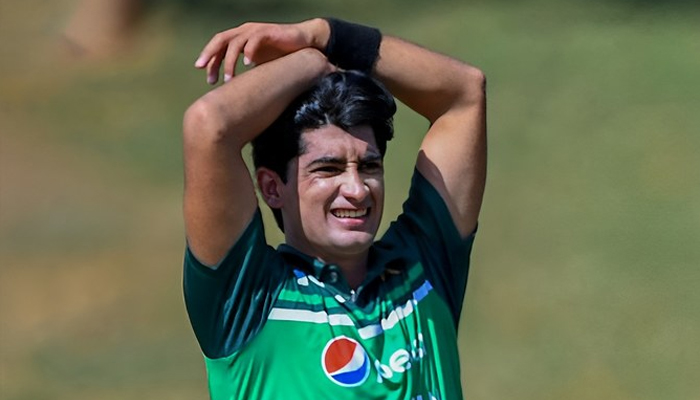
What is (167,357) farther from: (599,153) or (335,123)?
(335,123)

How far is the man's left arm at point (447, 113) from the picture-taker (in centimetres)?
291

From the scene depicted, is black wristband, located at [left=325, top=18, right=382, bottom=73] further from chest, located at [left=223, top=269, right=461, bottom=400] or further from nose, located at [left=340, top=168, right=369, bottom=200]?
chest, located at [left=223, top=269, right=461, bottom=400]

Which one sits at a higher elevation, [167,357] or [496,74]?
[496,74]

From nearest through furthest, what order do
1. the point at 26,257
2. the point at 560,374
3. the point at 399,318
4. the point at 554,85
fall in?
1. the point at 399,318
2. the point at 560,374
3. the point at 26,257
4. the point at 554,85

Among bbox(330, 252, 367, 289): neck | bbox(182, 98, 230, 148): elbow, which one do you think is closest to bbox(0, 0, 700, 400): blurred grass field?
bbox(330, 252, 367, 289): neck

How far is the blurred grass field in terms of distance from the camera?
5629 millimetres

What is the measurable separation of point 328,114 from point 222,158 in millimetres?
262

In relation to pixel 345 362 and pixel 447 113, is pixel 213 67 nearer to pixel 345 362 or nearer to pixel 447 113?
pixel 447 113

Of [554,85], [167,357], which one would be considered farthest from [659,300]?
[167,357]

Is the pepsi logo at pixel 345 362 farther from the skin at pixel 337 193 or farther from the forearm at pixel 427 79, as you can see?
the forearm at pixel 427 79

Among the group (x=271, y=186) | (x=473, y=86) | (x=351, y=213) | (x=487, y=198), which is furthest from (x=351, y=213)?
(x=487, y=198)

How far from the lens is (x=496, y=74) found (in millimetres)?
7051

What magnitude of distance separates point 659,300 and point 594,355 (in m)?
0.45

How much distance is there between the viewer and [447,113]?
9.79 ft
